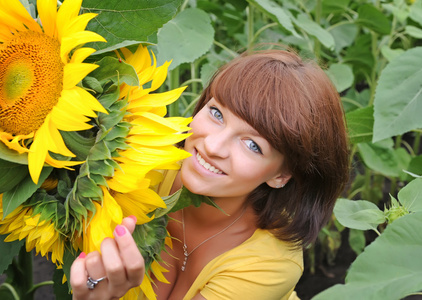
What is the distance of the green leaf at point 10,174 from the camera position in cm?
55

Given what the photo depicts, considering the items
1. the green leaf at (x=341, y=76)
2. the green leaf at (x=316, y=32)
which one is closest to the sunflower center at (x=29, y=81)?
the green leaf at (x=316, y=32)

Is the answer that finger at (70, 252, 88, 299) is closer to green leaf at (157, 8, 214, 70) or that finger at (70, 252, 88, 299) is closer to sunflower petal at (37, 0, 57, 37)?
sunflower petal at (37, 0, 57, 37)

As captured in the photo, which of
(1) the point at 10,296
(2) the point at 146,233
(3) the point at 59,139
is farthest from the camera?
(1) the point at 10,296

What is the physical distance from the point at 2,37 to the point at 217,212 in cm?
46

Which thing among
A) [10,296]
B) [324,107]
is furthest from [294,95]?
[10,296]

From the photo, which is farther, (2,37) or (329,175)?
(329,175)

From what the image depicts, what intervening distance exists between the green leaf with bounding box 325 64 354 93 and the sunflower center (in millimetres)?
990

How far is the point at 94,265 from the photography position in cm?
56

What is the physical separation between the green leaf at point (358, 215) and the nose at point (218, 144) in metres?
0.16

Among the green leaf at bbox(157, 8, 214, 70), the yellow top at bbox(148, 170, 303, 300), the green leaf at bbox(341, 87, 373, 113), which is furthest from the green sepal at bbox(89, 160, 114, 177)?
the green leaf at bbox(341, 87, 373, 113)

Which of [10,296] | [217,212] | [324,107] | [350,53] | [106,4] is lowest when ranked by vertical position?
[350,53]

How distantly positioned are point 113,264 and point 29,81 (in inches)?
7.7

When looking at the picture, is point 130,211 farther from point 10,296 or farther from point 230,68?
point 10,296

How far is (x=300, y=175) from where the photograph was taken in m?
0.88
